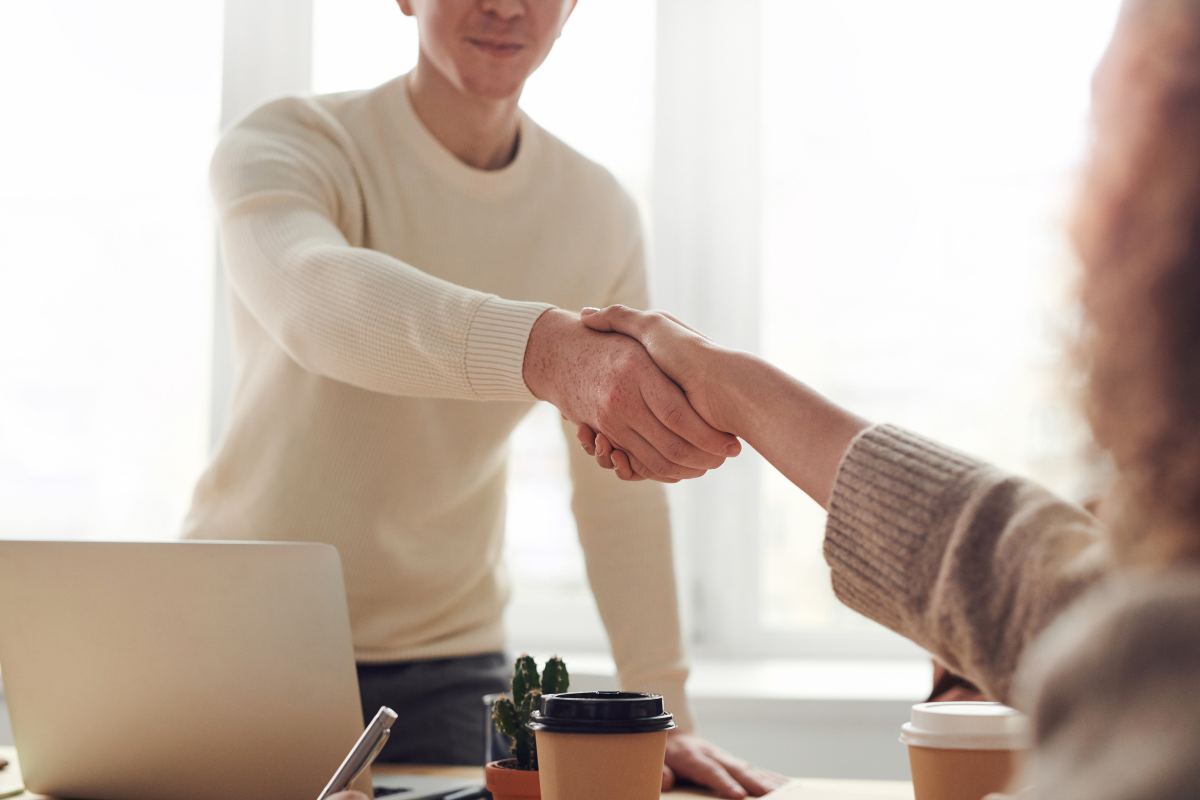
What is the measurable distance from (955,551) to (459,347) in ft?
2.06

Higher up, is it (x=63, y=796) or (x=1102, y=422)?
(x=1102, y=422)

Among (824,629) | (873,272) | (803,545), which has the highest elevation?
(873,272)

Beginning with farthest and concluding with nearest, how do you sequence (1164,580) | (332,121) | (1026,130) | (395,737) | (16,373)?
(16,373) < (1026,130) < (332,121) < (395,737) < (1164,580)

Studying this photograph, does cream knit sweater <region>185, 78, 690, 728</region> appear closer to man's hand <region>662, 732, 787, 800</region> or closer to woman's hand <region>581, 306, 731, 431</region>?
woman's hand <region>581, 306, 731, 431</region>

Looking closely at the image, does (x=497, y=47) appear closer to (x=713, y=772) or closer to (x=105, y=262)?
(x=713, y=772)

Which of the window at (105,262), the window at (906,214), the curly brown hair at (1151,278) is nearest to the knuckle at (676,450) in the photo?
the curly brown hair at (1151,278)

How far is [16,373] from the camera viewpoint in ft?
8.10

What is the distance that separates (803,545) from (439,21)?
1446 millimetres

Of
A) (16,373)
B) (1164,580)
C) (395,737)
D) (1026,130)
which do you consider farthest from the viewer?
(16,373)

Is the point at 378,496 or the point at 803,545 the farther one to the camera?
the point at 803,545

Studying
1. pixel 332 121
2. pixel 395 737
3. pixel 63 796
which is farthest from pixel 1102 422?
pixel 332 121

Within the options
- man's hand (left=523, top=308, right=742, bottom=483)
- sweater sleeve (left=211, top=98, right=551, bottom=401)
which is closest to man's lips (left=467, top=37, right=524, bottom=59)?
sweater sleeve (left=211, top=98, right=551, bottom=401)

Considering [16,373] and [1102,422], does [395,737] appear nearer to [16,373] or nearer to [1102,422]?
[1102,422]

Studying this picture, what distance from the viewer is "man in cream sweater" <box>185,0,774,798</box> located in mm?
1126
